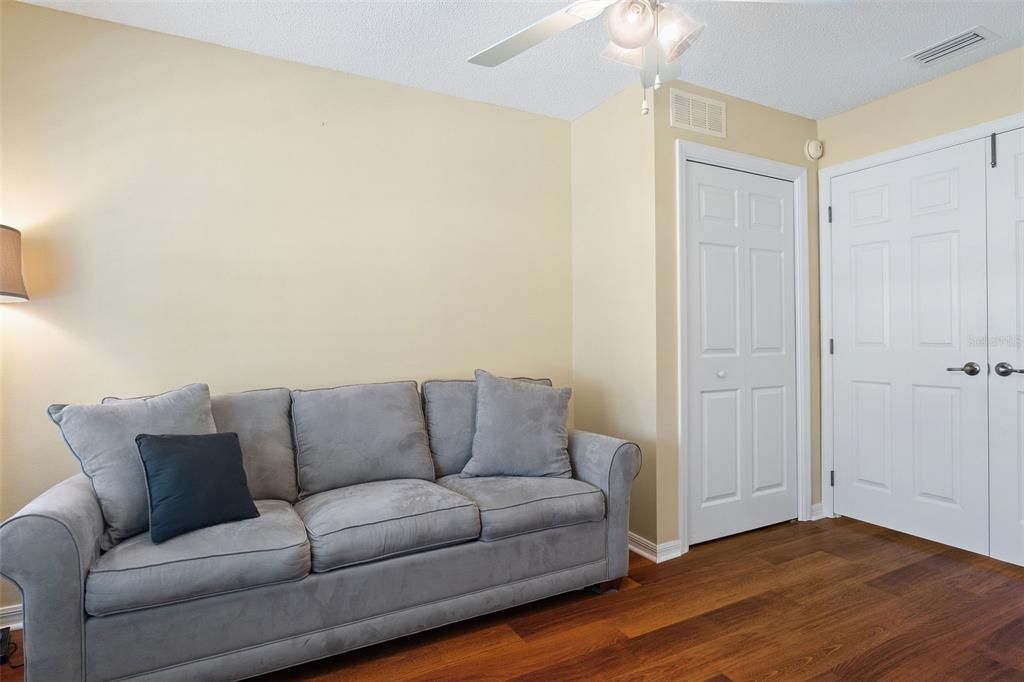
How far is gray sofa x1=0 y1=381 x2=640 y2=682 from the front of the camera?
170 centimetres

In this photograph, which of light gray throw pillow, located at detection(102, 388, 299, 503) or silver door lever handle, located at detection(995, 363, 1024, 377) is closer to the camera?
light gray throw pillow, located at detection(102, 388, 299, 503)

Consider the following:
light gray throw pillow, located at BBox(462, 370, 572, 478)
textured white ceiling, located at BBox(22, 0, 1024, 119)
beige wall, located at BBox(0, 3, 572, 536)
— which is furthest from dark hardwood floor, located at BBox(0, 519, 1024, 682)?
textured white ceiling, located at BBox(22, 0, 1024, 119)

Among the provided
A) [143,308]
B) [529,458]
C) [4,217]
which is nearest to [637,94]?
[529,458]

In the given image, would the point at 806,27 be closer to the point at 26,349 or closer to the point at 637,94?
the point at 637,94

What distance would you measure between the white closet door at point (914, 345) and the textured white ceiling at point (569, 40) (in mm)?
625

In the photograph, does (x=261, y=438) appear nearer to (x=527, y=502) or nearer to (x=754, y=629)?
(x=527, y=502)

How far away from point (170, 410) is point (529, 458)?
1.55m

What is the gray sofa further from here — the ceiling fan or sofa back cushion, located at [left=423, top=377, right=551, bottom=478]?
the ceiling fan

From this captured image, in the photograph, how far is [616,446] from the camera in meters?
2.68

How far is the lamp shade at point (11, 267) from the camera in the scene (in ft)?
7.04

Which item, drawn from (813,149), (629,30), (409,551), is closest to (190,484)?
(409,551)

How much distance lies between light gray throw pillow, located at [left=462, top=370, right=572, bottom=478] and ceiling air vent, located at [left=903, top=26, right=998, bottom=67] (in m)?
2.51

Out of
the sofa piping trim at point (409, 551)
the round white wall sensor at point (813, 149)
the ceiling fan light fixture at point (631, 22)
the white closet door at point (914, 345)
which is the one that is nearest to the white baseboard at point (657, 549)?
the sofa piping trim at point (409, 551)

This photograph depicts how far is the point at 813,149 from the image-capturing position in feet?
11.9
